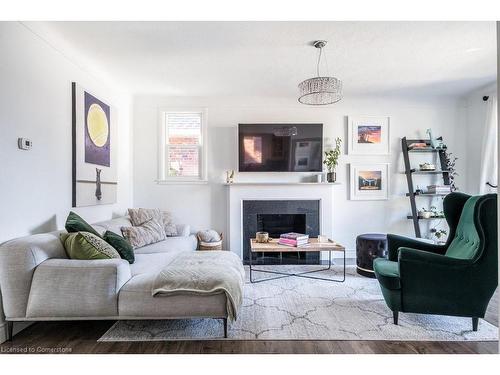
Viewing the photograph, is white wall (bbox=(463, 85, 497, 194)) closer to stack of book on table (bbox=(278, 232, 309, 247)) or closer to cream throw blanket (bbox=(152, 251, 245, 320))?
stack of book on table (bbox=(278, 232, 309, 247))

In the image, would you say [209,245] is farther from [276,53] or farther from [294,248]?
[276,53]

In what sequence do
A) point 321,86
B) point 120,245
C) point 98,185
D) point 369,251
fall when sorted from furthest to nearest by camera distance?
1. point 369,251
2. point 98,185
3. point 321,86
4. point 120,245

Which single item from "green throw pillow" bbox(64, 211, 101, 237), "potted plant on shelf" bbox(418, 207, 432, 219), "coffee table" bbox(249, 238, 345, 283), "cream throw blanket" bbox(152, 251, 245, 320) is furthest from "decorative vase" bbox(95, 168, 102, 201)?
"potted plant on shelf" bbox(418, 207, 432, 219)

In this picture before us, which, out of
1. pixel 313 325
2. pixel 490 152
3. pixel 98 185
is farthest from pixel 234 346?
pixel 490 152

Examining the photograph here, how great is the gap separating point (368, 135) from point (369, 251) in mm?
1986

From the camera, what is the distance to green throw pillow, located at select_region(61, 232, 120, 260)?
2.16 m

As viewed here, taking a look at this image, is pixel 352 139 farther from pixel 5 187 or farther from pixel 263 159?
pixel 5 187

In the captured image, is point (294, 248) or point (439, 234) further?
point (439, 234)

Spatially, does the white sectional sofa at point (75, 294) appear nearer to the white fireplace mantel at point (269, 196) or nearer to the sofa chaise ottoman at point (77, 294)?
the sofa chaise ottoman at point (77, 294)

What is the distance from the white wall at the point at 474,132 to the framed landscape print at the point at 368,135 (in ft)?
4.19

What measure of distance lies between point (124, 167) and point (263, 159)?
2105 mm

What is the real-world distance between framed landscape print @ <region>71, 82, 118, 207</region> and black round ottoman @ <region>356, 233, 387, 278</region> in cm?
333

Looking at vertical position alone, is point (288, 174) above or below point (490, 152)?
below

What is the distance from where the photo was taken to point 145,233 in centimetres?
342
